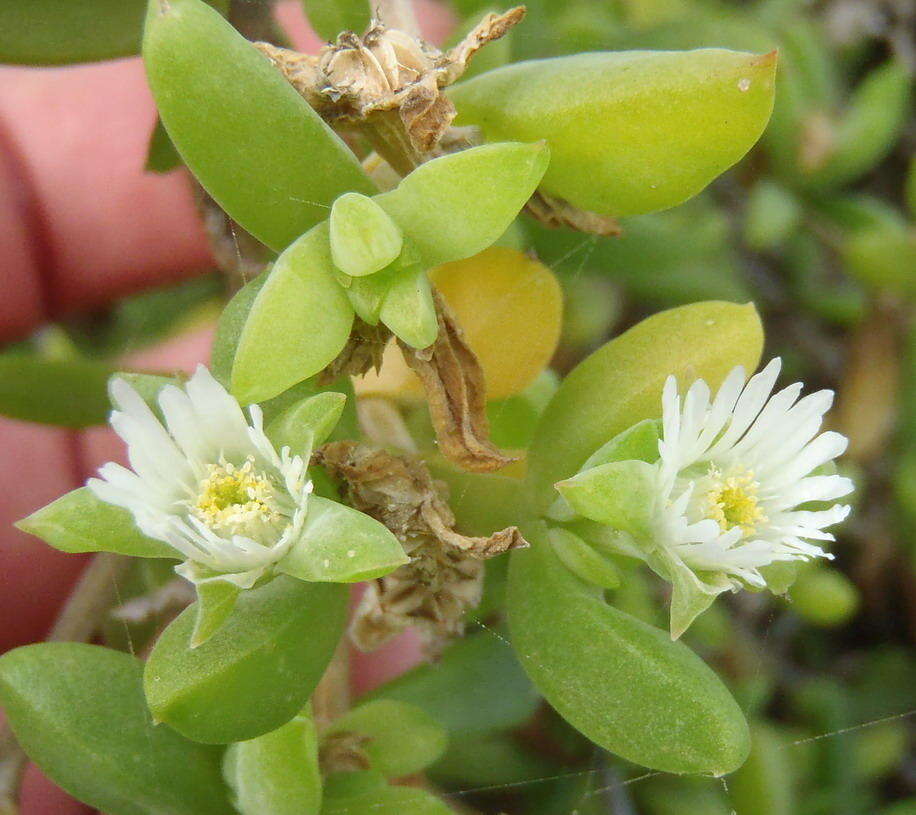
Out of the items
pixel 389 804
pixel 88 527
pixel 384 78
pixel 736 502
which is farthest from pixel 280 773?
pixel 384 78

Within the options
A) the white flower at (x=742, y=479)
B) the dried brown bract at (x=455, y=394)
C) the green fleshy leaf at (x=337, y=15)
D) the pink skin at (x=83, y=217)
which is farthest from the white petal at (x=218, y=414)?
the pink skin at (x=83, y=217)

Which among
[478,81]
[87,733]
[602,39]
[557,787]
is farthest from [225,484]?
[602,39]

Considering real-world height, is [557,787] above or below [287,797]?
below

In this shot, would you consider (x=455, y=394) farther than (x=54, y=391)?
No

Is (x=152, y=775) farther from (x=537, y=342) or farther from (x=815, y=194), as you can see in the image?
(x=815, y=194)

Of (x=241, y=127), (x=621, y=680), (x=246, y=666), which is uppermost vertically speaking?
(x=241, y=127)

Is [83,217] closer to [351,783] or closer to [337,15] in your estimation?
[337,15]
